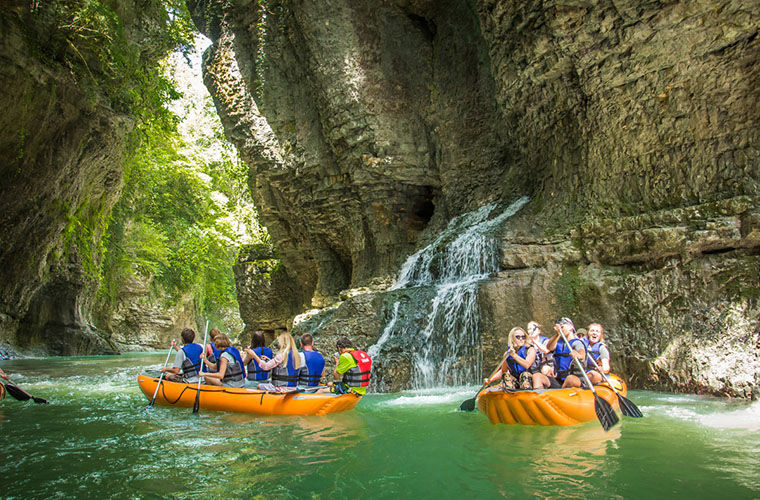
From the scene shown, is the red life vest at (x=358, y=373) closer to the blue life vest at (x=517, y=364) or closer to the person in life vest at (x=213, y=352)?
the blue life vest at (x=517, y=364)

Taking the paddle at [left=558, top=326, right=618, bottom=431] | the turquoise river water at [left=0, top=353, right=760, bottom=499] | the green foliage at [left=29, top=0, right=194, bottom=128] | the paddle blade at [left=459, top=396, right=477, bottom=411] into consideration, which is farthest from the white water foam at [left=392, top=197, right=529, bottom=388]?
the green foliage at [left=29, top=0, right=194, bottom=128]

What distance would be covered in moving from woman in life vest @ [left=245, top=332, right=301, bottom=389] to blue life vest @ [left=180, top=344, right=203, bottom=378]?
1.05 meters

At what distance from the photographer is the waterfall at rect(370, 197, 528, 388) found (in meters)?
9.15

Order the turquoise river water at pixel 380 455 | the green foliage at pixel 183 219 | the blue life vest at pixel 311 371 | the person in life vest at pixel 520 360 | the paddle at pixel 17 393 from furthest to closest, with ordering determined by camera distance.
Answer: the green foliage at pixel 183 219 → the blue life vest at pixel 311 371 → the paddle at pixel 17 393 → the person in life vest at pixel 520 360 → the turquoise river water at pixel 380 455

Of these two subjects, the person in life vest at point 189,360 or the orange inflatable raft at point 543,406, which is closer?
the orange inflatable raft at point 543,406

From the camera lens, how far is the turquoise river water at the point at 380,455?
3736mm

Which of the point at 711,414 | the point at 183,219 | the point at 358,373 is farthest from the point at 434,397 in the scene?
the point at 183,219

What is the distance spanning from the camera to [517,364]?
6.39m

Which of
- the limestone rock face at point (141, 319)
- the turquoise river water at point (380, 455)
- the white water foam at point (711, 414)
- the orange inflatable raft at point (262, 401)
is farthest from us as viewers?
the limestone rock face at point (141, 319)

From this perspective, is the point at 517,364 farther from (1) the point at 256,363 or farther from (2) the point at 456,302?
(1) the point at 256,363

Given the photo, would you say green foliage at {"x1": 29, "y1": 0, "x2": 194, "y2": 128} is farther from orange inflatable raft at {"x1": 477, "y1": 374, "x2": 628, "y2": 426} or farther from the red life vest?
→ orange inflatable raft at {"x1": 477, "y1": 374, "x2": 628, "y2": 426}

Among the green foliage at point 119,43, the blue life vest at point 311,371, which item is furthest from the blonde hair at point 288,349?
the green foliage at point 119,43

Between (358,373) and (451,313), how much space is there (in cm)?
282

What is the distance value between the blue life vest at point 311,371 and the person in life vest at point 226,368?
99 cm
